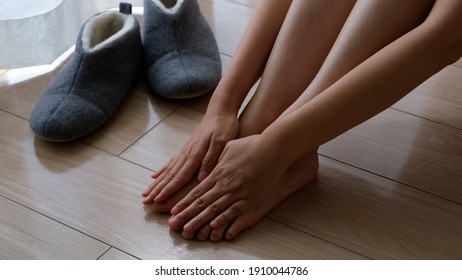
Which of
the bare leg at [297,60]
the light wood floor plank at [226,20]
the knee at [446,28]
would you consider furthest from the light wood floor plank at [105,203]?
the light wood floor plank at [226,20]

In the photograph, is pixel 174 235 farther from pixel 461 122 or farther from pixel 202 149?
pixel 461 122

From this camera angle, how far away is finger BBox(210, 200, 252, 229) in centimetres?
97

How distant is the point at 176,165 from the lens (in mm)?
1055

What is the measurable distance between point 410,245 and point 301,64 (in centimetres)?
31

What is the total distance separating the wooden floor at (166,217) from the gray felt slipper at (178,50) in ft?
0.14

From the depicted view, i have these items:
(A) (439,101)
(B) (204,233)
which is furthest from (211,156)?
(A) (439,101)

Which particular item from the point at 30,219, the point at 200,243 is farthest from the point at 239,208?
the point at 30,219

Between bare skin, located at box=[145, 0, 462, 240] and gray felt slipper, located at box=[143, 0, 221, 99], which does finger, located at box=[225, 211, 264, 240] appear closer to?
bare skin, located at box=[145, 0, 462, 240]

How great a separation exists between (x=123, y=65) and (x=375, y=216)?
523 millimetres

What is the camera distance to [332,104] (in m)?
0.94

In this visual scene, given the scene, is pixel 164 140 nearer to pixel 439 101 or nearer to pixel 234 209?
pixel 234 209

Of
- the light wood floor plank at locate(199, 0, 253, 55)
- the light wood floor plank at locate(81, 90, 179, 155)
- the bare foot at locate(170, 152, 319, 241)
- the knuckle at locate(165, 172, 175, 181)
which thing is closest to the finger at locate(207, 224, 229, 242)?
the bare foot at locate(170, 152, 319, 241)

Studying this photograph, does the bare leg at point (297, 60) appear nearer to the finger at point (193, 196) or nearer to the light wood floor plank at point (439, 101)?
the finger at point (193, 196)

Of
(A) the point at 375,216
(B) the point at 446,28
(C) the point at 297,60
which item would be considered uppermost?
(B) the point at 446,28
